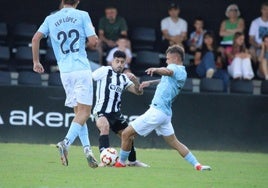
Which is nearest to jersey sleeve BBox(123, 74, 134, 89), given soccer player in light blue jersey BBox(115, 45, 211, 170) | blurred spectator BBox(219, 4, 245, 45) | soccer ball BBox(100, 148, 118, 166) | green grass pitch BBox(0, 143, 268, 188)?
soccer player in light blue jersey BBox(115, 45, 211, 170)

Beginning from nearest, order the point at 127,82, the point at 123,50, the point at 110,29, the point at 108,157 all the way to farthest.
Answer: the point at 108,157 < the point at 127,82 < the point at 123,50 < the point at 110,29

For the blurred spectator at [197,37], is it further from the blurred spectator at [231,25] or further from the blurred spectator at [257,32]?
the blurred spectator at [257,32]

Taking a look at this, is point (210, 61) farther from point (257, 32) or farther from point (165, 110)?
point (165, 110)

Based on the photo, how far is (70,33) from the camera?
13.1 m

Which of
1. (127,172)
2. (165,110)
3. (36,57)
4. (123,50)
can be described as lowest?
(127,172)

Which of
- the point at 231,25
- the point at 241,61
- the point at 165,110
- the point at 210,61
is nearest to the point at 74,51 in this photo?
the point at 165,110

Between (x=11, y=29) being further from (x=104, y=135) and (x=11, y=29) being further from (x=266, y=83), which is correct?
(x=104, y=135)

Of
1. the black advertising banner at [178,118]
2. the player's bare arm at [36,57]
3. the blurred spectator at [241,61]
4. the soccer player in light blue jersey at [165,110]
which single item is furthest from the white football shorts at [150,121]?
the blurred spectator at [241,61]

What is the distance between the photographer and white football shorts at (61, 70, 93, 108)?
42.7 feet

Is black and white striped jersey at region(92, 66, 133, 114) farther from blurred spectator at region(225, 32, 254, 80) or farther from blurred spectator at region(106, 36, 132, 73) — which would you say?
blurred spectator at region(225, 32, 254, 80)

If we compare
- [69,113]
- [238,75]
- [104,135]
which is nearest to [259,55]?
[238,75]

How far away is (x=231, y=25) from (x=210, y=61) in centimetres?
133

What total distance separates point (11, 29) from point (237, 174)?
955 centimetres

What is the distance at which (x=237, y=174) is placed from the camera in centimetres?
1363
